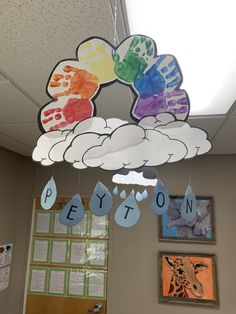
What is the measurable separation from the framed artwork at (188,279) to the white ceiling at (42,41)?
4.64ft

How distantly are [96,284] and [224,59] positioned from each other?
2.30 metres

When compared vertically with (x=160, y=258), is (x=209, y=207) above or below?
above

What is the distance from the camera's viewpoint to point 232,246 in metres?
2.28

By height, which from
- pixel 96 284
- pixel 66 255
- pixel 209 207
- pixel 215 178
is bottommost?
pixel 96 284

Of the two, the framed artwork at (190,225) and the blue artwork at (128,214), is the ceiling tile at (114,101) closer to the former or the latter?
the blue artwork at (128,214)

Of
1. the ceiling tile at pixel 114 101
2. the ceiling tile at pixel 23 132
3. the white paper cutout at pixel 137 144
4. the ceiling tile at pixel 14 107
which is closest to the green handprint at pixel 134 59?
the white paper cutout at pixel 137 144

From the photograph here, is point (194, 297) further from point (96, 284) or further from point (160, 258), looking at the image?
point (96, 284)

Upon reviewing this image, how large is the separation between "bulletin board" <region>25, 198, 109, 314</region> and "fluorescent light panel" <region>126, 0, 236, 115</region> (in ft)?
6.06

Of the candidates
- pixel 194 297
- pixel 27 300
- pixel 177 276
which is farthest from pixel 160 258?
pixel 27 300

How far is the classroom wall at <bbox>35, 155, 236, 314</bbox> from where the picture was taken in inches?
89.0

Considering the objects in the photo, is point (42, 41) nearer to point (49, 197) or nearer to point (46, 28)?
point (46, 28)

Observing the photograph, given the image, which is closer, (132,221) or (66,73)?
(66,73)

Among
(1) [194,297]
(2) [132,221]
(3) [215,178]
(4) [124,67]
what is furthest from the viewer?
(3) [215,178]

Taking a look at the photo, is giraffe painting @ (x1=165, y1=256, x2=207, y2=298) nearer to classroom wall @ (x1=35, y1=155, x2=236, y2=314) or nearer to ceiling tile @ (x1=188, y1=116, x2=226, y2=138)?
classroom wall @ (x1=35, y1=155, x2=236, y2=314)
